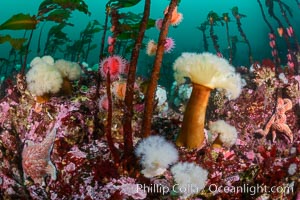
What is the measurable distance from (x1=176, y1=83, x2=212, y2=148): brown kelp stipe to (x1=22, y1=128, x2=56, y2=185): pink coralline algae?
1.42 meters

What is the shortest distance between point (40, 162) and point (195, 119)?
173 cm

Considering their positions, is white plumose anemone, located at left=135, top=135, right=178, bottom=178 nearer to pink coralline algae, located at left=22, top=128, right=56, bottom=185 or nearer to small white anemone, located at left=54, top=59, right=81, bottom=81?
pink coralline algae, located at left=22, top=128, right=56, bottom=185

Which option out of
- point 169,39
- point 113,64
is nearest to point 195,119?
point 113,64

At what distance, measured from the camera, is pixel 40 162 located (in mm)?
3121

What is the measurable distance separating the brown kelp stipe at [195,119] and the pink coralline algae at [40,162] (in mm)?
1422

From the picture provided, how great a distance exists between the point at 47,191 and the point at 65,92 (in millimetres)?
1333

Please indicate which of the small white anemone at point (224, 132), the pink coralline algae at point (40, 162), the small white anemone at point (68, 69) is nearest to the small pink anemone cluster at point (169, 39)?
the small white anemone at point (68, 69)

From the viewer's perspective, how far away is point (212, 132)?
3602 mm

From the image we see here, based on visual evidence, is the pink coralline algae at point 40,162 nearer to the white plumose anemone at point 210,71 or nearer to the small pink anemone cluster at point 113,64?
the small pink anemone cluster at point 113,64

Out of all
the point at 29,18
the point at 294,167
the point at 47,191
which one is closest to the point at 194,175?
the point at 294,167

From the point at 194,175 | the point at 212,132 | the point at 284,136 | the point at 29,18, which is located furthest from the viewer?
the point at 284,136

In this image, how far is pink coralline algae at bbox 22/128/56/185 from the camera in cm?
310

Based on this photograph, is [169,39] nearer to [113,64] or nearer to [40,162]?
[113,64]

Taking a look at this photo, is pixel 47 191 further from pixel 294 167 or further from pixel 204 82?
pixel 294 167
